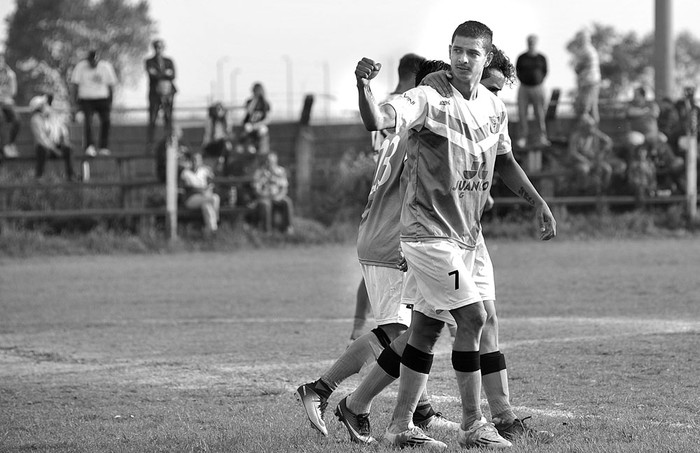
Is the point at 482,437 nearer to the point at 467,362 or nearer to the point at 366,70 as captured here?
the point at 467,362

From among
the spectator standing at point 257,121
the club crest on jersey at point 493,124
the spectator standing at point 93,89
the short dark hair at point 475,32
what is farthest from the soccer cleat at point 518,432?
the spectator standing at point 93,89

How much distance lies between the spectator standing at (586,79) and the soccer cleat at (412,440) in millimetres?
15768

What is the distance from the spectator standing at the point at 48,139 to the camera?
20.7 meters

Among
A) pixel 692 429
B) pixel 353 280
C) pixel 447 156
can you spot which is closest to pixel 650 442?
pixel 692 429

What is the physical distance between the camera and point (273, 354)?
9.36 m

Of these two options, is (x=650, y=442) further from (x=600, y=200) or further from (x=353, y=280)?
(x=600, y=200)

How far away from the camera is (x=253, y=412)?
6.94 m

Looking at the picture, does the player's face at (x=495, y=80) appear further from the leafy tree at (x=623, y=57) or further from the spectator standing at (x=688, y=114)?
the leafy tree at (x=623, y=57)

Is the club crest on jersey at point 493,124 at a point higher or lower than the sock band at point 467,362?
higher

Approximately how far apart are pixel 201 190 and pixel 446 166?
1481 centimetres

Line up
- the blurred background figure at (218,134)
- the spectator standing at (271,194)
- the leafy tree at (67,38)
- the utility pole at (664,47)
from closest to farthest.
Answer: the spectator standing at (271,194)
the blurred background figure at (218,134)
the utility pole at (664,47)
the leafy tree at (67,38)

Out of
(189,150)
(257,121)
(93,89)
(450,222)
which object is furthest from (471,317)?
(93,89)

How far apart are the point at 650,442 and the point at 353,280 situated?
1046 centimetres

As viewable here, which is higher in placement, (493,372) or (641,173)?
(641,173)
